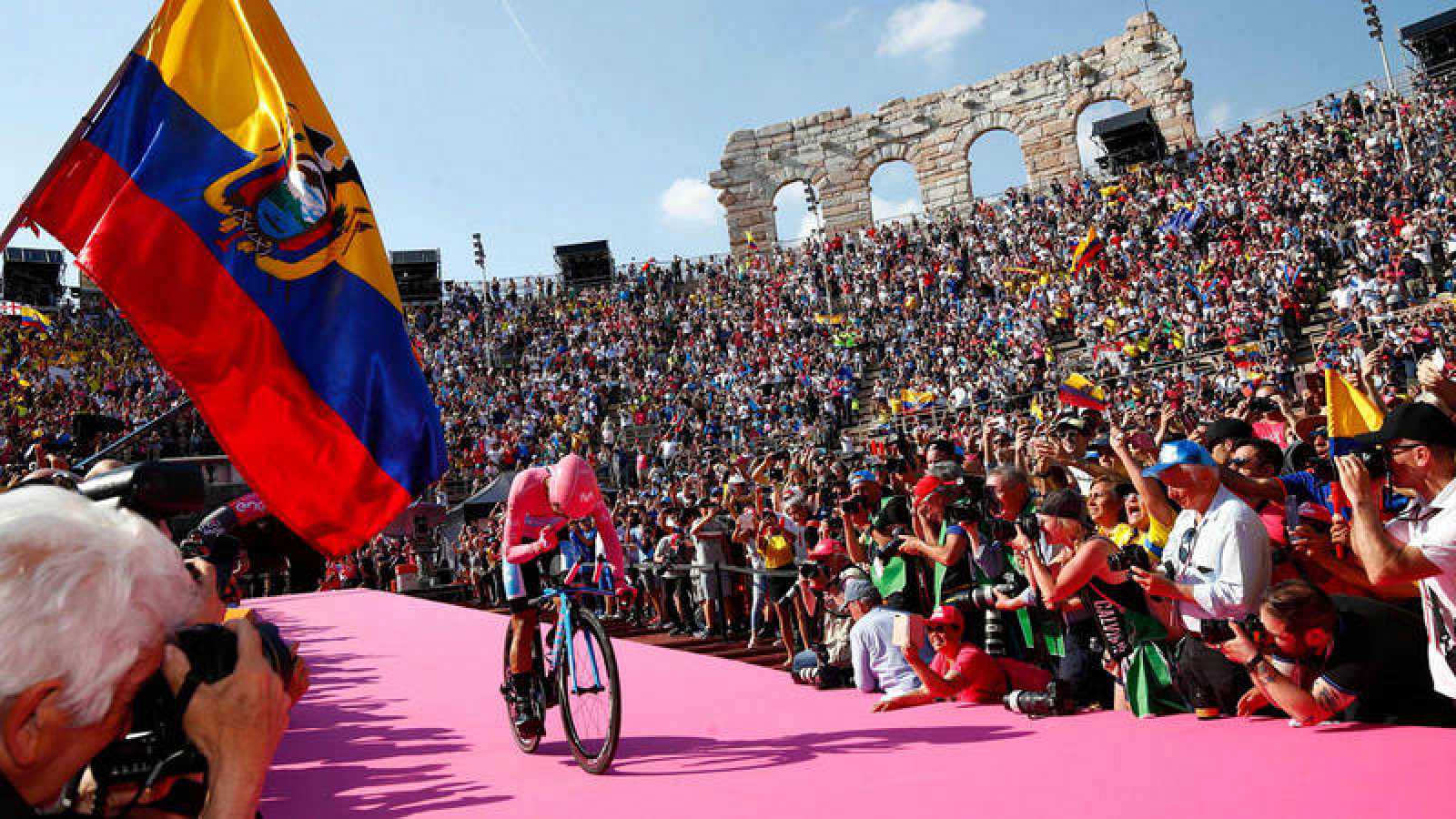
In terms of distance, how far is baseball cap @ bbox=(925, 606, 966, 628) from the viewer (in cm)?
536

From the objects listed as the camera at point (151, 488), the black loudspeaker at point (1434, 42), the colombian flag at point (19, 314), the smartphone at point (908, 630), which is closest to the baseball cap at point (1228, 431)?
the smartphone at point (908, 630)

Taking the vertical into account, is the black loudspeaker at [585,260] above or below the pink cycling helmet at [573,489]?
above

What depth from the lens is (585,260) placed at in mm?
39906

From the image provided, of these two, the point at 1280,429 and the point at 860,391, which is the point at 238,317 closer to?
the point at 1280,429

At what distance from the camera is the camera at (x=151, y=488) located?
8.25ft

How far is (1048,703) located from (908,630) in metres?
0.91

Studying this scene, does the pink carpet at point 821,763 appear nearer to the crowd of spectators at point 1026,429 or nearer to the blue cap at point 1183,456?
the crowd of spectators at point 1026,429

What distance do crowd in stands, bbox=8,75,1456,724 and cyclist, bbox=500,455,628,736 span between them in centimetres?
31

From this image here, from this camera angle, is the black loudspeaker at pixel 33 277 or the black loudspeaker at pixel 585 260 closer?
the black loudspeaker at pixel 33 277

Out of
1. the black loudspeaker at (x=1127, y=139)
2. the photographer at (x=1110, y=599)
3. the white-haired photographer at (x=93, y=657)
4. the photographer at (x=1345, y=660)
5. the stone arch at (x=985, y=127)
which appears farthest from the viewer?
the stone arch at (x=985, y=127)

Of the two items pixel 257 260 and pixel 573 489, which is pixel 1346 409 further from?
pixel 257 260

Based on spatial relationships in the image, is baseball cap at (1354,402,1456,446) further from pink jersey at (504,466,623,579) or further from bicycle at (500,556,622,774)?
pink jersey at (504,466,623,579)

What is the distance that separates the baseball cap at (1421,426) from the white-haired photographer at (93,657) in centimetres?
336

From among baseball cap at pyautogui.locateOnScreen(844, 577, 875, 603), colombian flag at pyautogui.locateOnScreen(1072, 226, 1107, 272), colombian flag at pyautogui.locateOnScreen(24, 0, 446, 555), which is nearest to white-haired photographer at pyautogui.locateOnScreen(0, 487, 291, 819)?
colombian flag at pyautogui.locateOnScreen(24, 0, 446, 555)
